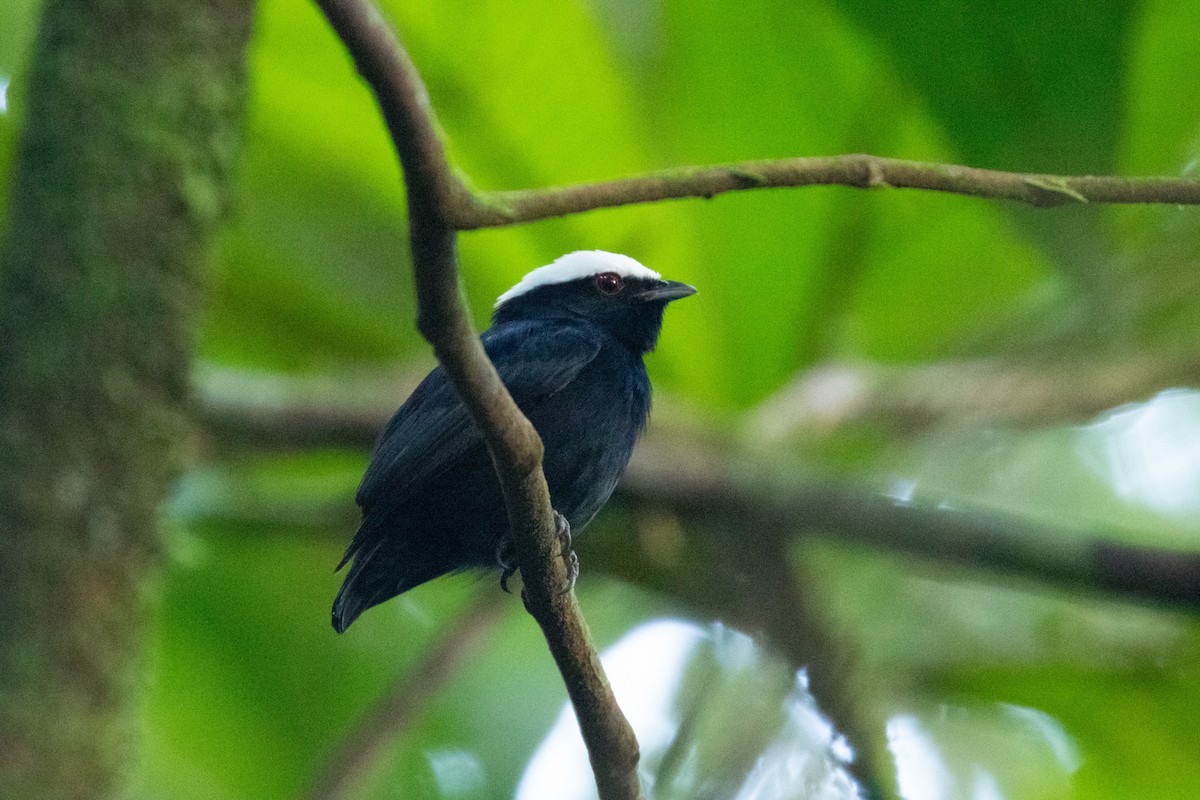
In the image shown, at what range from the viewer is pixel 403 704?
4.63 metres

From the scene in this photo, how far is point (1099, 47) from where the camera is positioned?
4328mm

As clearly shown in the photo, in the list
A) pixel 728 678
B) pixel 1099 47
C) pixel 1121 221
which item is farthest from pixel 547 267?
pixel 1121 221

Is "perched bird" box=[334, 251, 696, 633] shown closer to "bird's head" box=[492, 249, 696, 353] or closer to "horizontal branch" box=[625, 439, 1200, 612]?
"bird's head" box=[492, 249, 696, 353]

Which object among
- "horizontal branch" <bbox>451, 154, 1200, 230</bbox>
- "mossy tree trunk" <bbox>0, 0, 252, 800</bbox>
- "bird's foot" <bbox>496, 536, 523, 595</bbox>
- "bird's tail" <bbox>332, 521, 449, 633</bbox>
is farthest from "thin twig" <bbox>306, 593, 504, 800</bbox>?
"horizontal branch" <bbox>451, 154, 1200, 230</bbox>

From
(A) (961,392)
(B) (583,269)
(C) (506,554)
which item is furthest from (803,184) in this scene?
(A) (961,392)

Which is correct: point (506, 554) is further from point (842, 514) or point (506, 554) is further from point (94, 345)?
point (94, 345)

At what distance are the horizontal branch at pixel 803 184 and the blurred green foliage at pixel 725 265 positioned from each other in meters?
2.04

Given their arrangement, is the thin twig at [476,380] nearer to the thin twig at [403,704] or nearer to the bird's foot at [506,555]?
the bird's foot at [506,555]

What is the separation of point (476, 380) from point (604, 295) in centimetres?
233

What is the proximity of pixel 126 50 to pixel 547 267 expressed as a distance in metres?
1.96

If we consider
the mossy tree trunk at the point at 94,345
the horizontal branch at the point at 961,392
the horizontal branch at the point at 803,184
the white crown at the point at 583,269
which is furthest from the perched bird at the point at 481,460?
the horizontal branch at the point at 961,392

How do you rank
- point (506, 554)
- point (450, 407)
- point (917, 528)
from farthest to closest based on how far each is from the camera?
point (917, 528)
point (506, 554)
point (450, 407)

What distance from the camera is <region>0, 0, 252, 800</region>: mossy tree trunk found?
220cm

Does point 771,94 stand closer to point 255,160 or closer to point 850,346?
point 850,346
